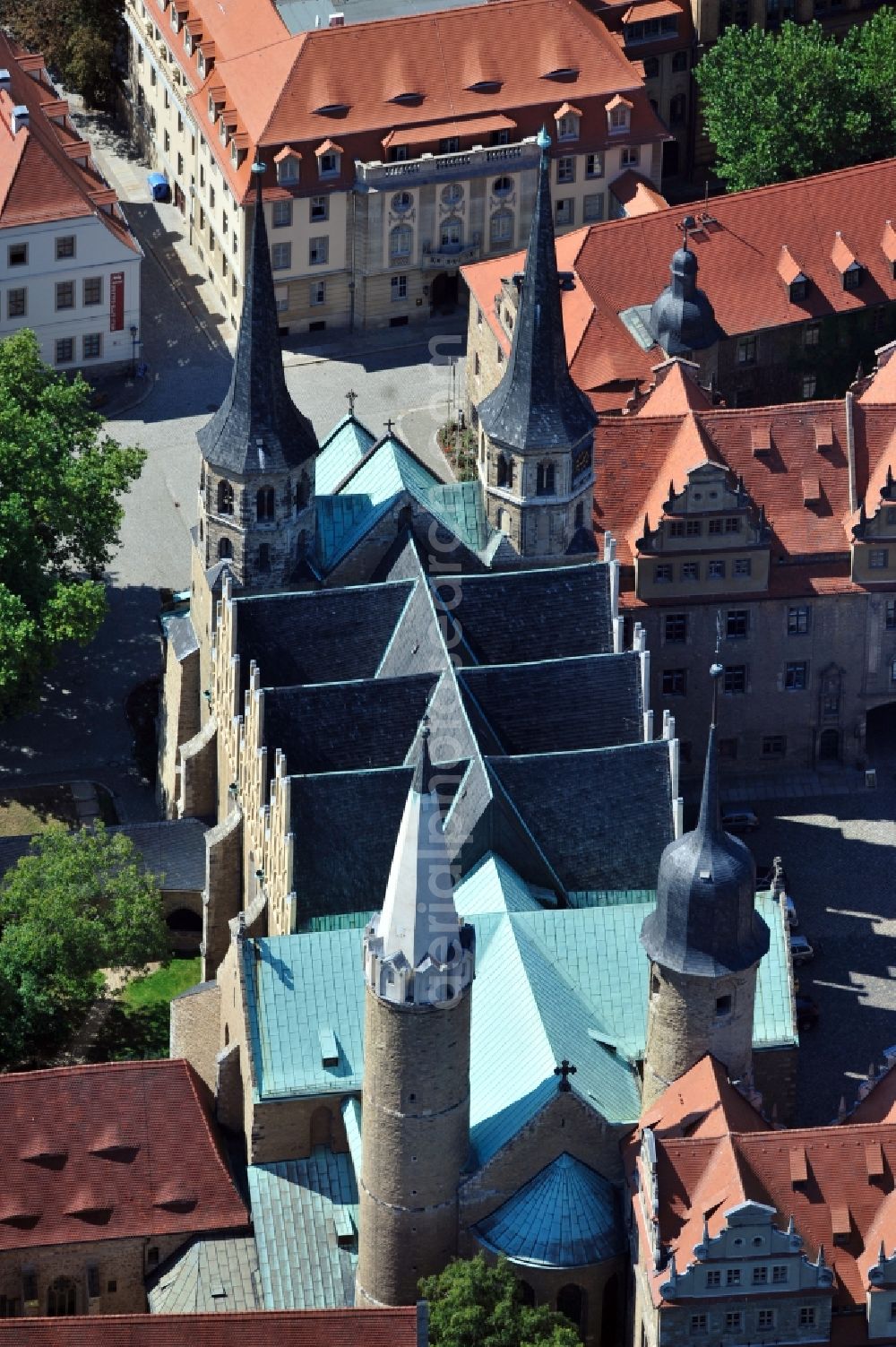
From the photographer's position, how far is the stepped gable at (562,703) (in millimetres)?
152875

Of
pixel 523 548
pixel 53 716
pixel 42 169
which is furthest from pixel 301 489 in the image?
pixel 42 169

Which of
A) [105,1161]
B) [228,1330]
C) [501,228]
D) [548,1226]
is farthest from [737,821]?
[228,1330]

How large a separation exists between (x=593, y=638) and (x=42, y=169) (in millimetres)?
46573

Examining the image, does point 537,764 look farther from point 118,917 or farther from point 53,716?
point 53,716

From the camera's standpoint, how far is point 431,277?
19800 centimetres

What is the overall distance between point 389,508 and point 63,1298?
121 feet

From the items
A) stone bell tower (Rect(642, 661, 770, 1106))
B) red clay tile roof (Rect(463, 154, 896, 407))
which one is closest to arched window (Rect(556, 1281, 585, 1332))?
stone bell tower (Rect(642, 661, 770, 1106))

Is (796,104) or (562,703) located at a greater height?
(796,104)

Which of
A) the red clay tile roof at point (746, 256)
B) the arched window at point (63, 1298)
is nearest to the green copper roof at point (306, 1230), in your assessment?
the arched window at point (63, 1298)

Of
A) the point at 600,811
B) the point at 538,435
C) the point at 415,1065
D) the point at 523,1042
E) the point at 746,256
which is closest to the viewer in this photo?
the point at 415,1065

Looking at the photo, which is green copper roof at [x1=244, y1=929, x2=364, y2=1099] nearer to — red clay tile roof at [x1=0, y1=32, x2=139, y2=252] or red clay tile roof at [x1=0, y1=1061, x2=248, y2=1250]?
red clay tile roof at [x1=0, y1=1061, x2=248, y2=1250]

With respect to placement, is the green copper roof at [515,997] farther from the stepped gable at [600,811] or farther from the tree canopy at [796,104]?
the tree canopy at [796,104]

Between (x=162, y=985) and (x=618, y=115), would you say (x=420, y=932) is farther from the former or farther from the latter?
(x=618, y=115)

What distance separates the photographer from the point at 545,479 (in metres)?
159
